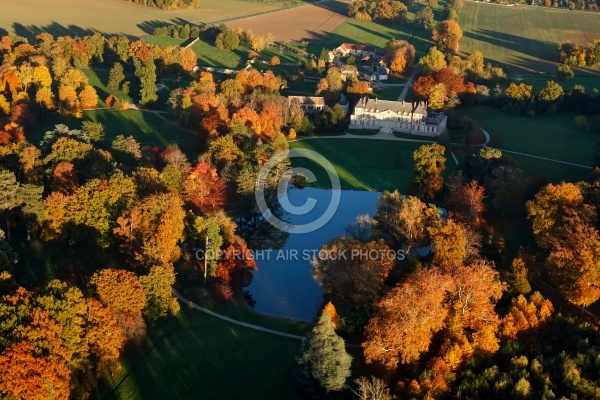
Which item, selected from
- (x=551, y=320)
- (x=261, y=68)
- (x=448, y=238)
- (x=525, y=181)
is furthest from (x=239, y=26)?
(x=551, y=320)

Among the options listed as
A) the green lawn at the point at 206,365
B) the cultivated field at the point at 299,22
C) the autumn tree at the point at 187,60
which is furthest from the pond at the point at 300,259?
the cultivated field at the point at 299,22

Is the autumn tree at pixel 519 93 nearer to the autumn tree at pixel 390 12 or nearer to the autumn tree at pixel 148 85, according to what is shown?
the autumn tree at pixel 148 85

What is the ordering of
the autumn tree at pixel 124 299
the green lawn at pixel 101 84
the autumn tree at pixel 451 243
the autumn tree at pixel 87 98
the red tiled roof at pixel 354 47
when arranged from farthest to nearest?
the red tiled roof at pixel 354 47
the green lawn at pixel 101 84
the autumn tree at pixel 87 98
the autumn tree at pixel 451 243
the autumn tree at pixel 124 299

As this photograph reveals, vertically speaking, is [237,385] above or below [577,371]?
below

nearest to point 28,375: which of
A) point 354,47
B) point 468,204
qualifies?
point 468,204

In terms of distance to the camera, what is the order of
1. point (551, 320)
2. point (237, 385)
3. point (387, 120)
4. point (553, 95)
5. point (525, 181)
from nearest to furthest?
point (237, 385), point (551, 320), point (525, 181), point (387, 120), point (553, 95)

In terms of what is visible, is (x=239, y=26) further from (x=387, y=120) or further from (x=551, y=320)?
(x=551, y=320)

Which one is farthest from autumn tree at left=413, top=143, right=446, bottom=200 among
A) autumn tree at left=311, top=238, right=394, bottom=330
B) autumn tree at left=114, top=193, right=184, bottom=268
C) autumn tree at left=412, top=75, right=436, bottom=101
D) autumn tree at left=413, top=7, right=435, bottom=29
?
autumn tree at left=413, top=7, right=435, bottom=29
